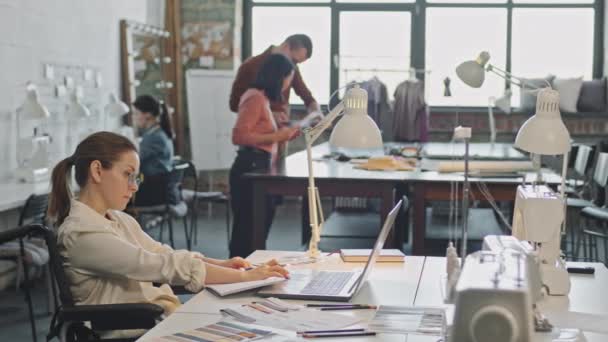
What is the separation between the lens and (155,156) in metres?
5.91

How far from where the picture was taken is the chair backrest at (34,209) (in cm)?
448

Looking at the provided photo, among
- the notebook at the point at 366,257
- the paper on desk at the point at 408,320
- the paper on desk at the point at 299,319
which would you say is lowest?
the notebook at the point at 366,257

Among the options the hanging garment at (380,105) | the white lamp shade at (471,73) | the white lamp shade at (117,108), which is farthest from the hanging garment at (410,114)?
the white lamp shade at (471,73)

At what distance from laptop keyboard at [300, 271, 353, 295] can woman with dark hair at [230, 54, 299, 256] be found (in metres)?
2.28

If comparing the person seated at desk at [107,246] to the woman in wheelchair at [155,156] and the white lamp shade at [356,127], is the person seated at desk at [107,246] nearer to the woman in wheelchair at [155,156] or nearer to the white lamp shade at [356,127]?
the white lamp shade at [356,127]

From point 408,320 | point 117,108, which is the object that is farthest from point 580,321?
point 117,108

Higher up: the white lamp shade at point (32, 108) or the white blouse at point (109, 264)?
the white lamp shade at point (32, 108)

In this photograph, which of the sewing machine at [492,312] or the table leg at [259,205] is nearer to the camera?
the sewing machine at [492,312]

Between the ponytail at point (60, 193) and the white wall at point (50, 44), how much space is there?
9.68ft

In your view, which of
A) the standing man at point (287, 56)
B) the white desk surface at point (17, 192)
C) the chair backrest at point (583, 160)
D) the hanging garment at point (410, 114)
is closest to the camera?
the white desk surface at point (17, 192)

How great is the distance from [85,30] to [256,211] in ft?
8.44

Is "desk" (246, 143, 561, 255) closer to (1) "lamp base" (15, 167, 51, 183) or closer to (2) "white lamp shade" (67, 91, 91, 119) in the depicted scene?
(1) "lamp base" (15, 167, 51, 183)

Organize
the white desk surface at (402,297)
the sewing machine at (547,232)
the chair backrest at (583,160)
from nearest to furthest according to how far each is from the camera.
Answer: the white desk surface at (402,297)
the sewing machine at (547,232)
the chair backrest at (583,160)

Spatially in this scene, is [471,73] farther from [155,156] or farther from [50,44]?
[50,44]
